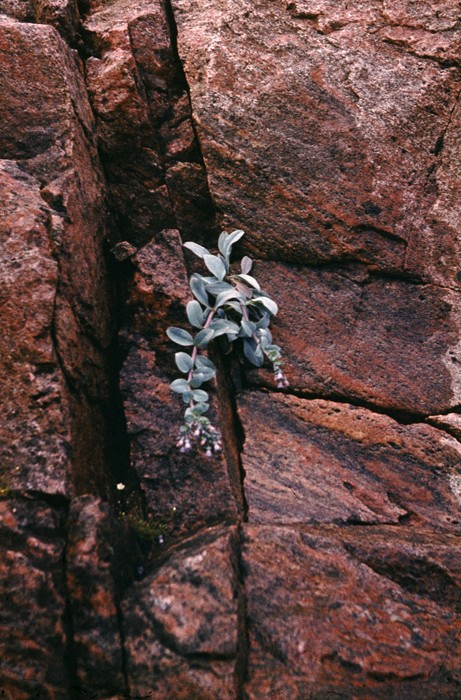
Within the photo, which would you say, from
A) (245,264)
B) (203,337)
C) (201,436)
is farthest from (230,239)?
(201,436)

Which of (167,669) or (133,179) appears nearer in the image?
(167,669)

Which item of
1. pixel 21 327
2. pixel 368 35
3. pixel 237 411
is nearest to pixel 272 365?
pixel 237 411

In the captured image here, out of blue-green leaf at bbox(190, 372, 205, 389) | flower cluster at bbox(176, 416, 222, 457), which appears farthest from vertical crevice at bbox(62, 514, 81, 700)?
blue-green leaf at bbox(190, 372, 205, 389)

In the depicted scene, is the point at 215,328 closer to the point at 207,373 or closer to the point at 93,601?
the point at 207,373

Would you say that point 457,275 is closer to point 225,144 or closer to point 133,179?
point 225,144

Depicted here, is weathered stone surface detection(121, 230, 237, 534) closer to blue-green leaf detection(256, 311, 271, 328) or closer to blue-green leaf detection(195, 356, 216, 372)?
blue-green leaf detection(195, 356, 216, 372)

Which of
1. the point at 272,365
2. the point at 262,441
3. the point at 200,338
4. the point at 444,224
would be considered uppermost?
the point at 444,224
